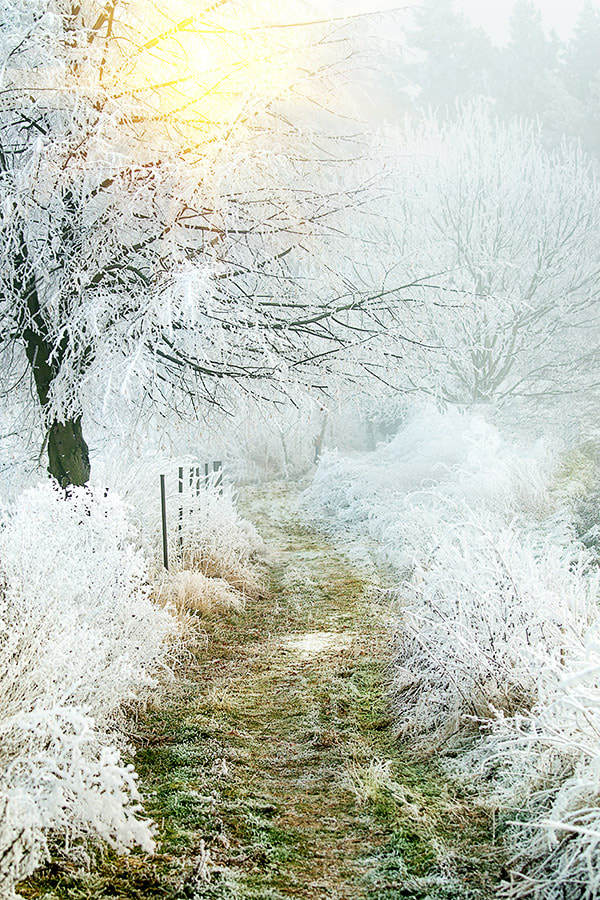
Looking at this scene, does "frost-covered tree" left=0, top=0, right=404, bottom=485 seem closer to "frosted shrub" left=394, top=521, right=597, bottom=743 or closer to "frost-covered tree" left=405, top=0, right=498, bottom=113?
"frosted shrub" left=394, top=521, right=597, bottom=743

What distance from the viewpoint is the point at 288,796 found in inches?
140

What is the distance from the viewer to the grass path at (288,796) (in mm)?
2699

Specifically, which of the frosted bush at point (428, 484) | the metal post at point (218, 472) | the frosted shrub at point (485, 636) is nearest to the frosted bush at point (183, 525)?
the metal post at point (218, 472)

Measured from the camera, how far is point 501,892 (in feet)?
8.22

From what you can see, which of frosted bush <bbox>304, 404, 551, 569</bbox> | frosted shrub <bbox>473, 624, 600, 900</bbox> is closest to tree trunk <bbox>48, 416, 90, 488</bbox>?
frosted bush <bbox>304, 404, 551, 569</bbox>

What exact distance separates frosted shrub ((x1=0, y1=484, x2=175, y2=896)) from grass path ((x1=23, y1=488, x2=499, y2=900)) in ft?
0.61

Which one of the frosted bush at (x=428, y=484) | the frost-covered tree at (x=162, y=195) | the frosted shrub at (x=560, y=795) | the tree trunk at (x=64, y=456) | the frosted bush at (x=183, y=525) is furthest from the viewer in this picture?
the frosted bush at (x=428, y=484)

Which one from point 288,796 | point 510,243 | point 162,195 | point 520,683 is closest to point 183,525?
point 162,195

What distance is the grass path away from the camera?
8.86 feet

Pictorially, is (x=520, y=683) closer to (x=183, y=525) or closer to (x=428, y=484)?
(x=183, y=525)

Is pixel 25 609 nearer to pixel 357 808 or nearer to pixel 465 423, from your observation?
pixel 357 808

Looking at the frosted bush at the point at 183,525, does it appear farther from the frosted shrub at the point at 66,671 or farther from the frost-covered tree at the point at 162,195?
the frosted shrub at the point at 66,671

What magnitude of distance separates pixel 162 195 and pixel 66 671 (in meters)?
3.26

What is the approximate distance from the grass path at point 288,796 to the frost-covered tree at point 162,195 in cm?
210
